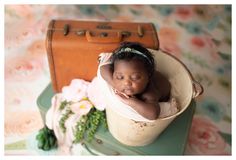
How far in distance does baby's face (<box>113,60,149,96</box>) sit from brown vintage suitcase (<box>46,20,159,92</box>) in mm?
221

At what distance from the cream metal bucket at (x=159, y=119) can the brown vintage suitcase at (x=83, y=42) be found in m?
0.09

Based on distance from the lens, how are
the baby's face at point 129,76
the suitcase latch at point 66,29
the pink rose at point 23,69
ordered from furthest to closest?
the pink rose at point 23,69, the suitcase latch at point 66,29, the baby's face at point 129,76

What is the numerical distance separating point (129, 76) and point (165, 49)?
82cm

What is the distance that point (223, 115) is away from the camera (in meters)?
1.42

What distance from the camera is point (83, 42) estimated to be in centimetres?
110

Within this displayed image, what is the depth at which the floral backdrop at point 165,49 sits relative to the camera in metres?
1.32

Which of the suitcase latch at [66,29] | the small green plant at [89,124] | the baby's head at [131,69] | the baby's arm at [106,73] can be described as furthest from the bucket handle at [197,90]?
the suitcase latch at [66,29]

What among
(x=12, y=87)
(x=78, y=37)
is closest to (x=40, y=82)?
(x=12, y=87)

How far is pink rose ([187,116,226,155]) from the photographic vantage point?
130cm

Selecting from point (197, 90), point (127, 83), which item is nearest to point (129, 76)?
point (127, 83)

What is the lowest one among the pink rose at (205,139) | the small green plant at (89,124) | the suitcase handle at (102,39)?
the pink rose at (205,139)

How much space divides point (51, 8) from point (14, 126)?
782 mm

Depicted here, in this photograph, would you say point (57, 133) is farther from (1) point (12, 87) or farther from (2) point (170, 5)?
(2) point (170, 5)

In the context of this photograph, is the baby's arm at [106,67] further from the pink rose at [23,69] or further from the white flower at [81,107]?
the pink rose at [23,69]
